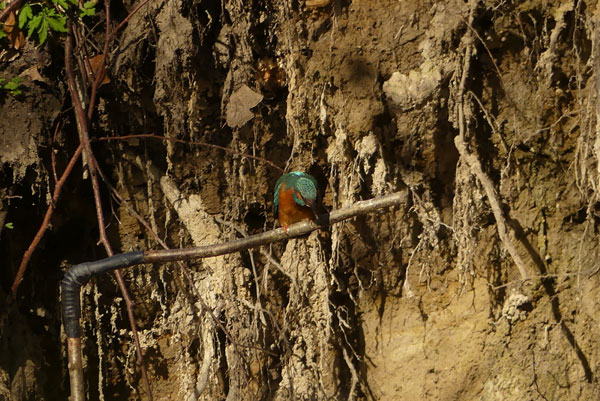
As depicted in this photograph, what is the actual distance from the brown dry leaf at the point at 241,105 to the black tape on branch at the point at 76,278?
4.26 ft

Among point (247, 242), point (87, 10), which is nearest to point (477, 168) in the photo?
point (247, 242)

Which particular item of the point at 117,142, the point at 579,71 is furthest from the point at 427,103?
the point at 117,142

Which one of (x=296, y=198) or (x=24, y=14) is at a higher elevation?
(x=24, y=14)

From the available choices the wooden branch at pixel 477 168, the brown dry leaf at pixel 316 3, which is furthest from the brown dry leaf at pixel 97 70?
the wooden branch at pixel 477 168

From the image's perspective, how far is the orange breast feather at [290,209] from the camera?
3.27m

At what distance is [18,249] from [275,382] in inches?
62.5

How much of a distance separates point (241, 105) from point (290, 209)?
0.75m

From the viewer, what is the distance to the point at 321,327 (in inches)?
155

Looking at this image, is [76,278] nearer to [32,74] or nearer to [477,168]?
[32,74]

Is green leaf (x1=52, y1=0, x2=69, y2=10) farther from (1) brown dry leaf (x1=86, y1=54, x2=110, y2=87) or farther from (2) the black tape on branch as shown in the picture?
(2) the black tape on branch

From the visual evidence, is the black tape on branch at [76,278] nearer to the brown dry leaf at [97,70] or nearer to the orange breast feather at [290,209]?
the orange breast feather at [290,209]

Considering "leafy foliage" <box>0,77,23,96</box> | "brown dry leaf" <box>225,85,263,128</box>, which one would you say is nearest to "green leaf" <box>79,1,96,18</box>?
"leafy foliage" <box>0,77,23,96</box>

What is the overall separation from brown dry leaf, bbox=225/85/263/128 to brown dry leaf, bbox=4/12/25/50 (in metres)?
1.11

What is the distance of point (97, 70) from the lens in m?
3.67
